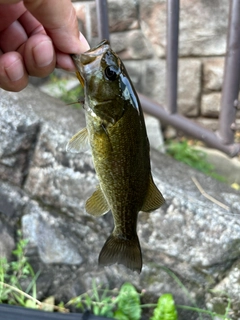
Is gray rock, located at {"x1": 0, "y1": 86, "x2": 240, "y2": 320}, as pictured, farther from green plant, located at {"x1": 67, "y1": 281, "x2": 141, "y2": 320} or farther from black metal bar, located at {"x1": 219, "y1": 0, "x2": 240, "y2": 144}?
black metal bar, located at {"x1": 219, "y1": 0, "x2": 240, "y2": 144}

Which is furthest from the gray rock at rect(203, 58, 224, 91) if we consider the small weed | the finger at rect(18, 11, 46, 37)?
the finger at rect(18, 11, 46, 37)

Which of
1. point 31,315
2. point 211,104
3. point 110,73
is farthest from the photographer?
point 211,104

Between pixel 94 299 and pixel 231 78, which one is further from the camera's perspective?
pixel 94 299

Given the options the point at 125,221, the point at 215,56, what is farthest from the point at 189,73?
the point at 125,221

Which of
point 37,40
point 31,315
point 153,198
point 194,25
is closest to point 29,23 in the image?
point 37,40

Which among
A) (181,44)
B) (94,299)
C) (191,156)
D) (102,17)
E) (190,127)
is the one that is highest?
(102,17)

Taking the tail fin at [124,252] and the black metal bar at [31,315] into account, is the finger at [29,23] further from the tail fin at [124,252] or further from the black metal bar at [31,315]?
the black metal bar at [31,315]

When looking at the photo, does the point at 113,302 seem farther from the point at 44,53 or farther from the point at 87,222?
the point at 44,53

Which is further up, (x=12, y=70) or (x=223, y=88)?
(x=12, y=70)

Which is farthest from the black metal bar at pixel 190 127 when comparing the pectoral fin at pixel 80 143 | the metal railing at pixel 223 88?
the pectoral fin at pixel 80 143
